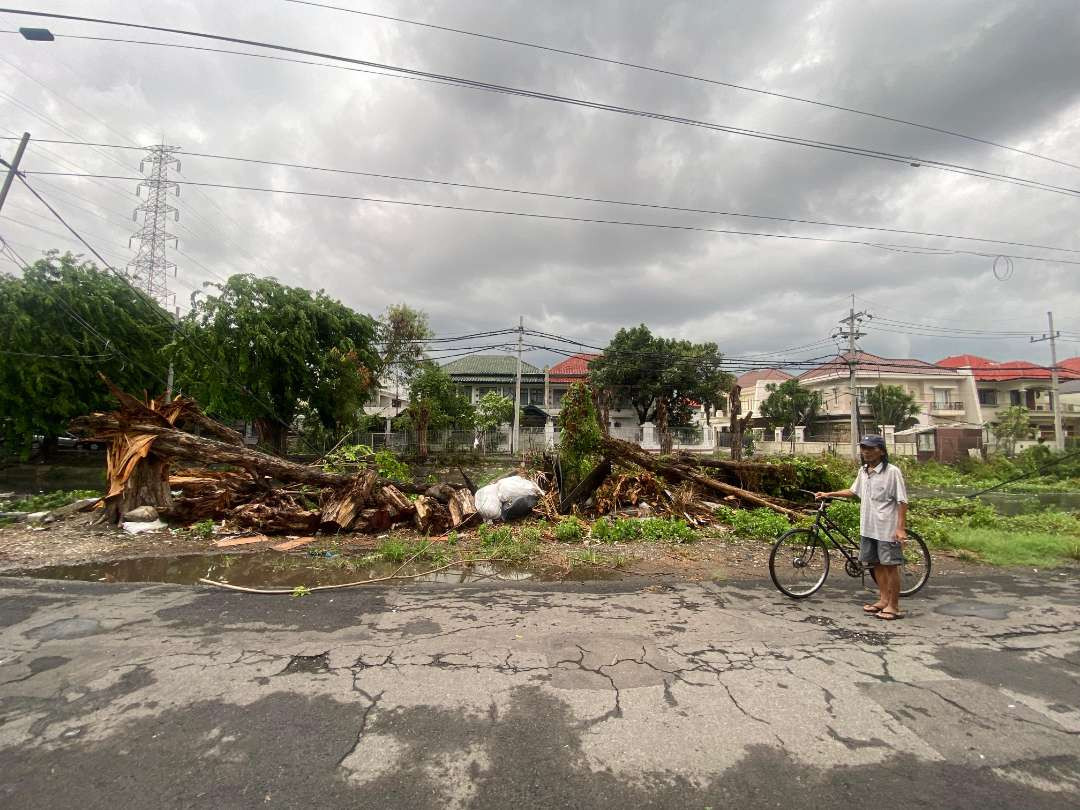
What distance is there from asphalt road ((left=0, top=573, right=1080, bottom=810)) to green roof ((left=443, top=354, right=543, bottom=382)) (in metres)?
37.1

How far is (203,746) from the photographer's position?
8.15 ft

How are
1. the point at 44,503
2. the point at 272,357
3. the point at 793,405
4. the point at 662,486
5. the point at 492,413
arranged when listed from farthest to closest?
1. the point at 793,405
2. the point at 492,413
3. the point at 272,357
4. the point at 44,503
5. the point at 662,486

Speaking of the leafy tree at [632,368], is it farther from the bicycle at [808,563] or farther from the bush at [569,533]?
the bicycle at [808,563]

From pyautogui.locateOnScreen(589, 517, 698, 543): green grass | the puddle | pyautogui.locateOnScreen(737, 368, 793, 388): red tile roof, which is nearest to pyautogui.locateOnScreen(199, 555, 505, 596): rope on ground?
the puddle

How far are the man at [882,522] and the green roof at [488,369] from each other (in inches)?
1449

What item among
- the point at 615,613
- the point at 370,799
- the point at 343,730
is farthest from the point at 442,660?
the point at 615,613

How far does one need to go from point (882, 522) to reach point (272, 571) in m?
6.65

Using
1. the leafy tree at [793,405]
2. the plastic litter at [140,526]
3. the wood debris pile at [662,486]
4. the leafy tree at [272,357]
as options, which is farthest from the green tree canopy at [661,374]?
the plastic litter at [140,526]

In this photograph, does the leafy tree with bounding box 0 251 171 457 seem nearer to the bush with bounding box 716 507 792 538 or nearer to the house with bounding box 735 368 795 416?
the bush with bounding box 716 507 792 538

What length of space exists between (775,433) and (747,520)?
3829cm

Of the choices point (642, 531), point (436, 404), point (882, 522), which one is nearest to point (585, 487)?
point (642, 531)

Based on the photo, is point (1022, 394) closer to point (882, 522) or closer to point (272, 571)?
point (882, 522)

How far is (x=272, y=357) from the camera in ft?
63.7

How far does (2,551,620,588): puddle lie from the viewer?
18.6 feet
